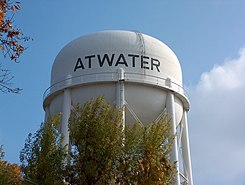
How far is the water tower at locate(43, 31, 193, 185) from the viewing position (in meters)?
20.1

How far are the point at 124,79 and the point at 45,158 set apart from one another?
8.04 meters

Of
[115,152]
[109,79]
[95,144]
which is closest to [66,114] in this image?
[109,79]

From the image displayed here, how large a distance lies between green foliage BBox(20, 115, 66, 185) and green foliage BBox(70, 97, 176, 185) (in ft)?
2.21

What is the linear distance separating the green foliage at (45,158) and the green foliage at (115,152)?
2.21ft

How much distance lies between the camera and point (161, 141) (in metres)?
12.0

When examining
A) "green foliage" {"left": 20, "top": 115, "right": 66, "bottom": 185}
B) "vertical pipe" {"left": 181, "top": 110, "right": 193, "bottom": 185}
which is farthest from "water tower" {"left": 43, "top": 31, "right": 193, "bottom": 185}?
"green foliage" {"left": 20, "top": 115, "right": 66, "bottom": 185}

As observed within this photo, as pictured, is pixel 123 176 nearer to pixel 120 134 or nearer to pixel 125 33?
pixel 120 134

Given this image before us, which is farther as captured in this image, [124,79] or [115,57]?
[115,57]

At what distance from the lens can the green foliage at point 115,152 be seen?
37.3 ft

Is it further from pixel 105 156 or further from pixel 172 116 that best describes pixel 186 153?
pixel 105 156

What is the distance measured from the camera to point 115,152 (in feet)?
38.4

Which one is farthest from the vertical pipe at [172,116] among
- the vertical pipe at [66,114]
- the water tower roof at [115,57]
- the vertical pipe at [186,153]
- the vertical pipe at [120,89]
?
the vertical pipe at [66,114]

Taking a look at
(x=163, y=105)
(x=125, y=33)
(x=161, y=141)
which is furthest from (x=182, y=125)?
(x=161, y=141)

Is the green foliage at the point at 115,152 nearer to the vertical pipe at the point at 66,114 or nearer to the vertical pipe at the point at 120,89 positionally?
the vertical pipe at the point at 120,89
